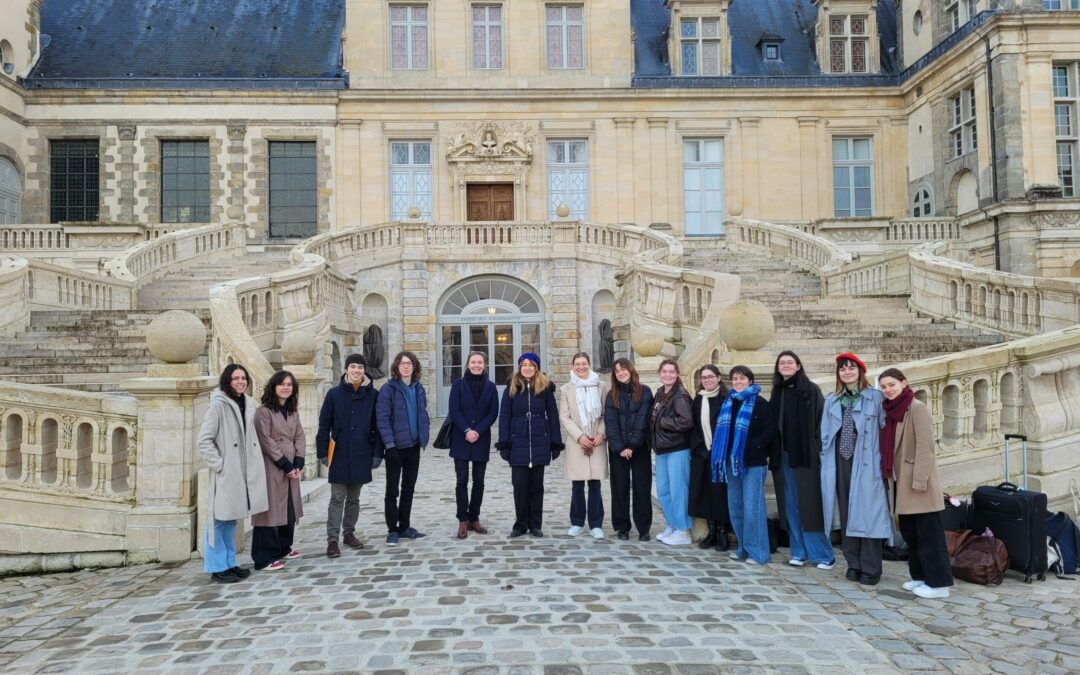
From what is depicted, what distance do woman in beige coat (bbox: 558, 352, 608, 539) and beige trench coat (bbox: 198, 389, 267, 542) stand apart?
7.98ft

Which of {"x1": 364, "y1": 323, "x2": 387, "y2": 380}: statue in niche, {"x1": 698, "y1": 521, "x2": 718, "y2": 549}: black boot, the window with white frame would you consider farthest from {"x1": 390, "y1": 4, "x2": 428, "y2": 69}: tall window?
{"x1": 698, "y1": 521, "x2": 718, "y2": 549}: black boot

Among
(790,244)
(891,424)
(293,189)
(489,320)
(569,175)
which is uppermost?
(569,175)

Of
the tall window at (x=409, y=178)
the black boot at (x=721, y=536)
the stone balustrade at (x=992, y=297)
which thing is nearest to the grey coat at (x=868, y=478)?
the black boot at (x=721, y=536)

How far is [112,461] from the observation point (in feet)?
19.0

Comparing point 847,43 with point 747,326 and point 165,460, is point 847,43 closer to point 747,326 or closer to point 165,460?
point 747,326

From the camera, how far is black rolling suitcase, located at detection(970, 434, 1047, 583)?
199 inches

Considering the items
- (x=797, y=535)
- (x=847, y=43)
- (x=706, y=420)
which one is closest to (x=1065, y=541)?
(x=797, y=535)

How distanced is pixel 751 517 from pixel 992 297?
8355 millimetres

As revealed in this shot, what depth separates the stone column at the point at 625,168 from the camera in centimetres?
2303

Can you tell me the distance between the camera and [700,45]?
24.0 metres

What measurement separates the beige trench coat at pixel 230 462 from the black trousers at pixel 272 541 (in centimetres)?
26

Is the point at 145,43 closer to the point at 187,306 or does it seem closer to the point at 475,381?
the point at 187,306

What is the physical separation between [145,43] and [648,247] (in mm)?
18057

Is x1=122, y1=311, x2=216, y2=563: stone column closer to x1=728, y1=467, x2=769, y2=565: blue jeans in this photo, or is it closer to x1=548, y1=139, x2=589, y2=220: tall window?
x1=728, y1=467, x2=769, y2=565: blue jeans
